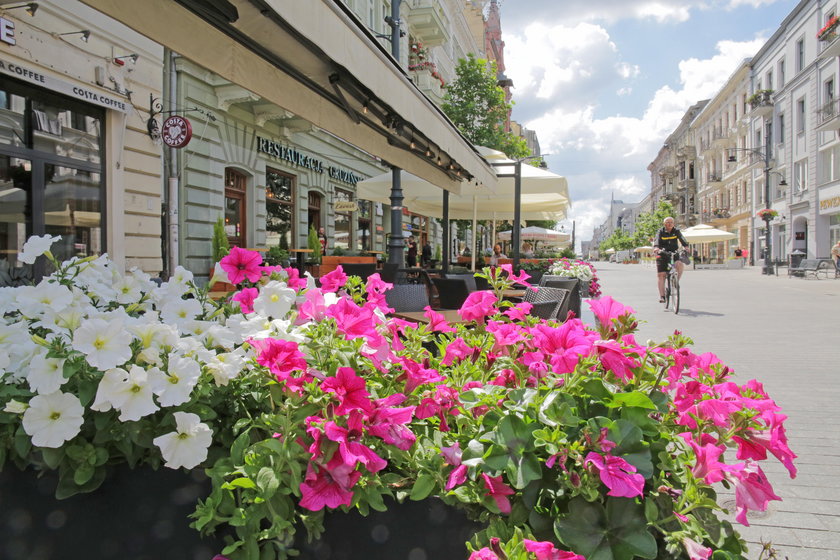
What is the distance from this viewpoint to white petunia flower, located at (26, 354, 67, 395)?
0.97 meters

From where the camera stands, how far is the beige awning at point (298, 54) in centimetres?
254

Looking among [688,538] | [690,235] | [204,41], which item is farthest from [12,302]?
[690,235]

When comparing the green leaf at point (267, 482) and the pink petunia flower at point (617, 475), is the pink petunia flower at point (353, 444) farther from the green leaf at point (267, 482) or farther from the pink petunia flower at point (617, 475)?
the pink petunia flower at point (617, 475)

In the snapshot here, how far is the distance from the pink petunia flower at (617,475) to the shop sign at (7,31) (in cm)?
806

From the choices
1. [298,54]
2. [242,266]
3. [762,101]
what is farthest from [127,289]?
[762,101]

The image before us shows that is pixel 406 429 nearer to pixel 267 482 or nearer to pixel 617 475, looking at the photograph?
pixel 267 482

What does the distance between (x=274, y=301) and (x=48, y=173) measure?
26.7ft

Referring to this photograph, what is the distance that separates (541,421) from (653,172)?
377 ft

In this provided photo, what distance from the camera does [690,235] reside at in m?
32.4

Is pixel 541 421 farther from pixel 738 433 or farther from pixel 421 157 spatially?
pixel 421 157

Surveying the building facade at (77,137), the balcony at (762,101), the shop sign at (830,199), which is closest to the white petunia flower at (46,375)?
the building facade at (77,137)

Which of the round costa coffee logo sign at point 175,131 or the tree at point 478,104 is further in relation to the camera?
the tree at point 478,104

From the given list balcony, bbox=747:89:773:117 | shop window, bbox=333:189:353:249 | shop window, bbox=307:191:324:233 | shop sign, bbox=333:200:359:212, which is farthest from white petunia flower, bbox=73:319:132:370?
balcony, bbox=747:89:773:117

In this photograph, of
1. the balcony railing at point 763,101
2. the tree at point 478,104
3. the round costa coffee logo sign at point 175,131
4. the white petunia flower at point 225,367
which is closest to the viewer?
the white petunia flower at point 225,367
